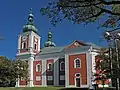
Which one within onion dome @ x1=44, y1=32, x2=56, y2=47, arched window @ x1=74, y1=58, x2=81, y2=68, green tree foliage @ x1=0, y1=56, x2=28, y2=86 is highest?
onion dome @ x1=44, y1=32, x2=56, y2=47

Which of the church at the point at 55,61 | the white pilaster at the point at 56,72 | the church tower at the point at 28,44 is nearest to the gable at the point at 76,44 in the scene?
the church at the point at 55,61

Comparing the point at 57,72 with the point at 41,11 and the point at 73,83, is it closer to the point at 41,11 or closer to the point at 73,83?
the point at 73,83

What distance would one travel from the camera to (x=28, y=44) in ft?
255

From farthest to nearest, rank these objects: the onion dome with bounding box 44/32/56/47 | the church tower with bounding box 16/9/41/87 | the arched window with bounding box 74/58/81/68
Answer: the onion dome with bounding box 44/32/56/47
the church tower with bounding box 16/9/41/87
the arched window with bounding box 74/58/81/68

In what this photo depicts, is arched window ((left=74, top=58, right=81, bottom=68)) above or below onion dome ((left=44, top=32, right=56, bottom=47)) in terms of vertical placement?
below

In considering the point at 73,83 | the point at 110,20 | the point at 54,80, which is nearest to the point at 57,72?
the point at 54,80

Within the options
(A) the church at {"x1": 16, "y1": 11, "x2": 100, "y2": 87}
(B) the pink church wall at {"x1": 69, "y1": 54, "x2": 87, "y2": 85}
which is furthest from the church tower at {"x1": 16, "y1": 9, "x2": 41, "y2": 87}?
(B) the pink church wall at {"x1": 69, "y1": 54, "x2": 87, "y2": 85}

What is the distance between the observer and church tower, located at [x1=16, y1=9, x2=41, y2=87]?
249 ft

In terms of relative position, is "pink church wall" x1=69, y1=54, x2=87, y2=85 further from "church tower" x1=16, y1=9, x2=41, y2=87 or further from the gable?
"church tower" x1=16, y1=9, x2=41, y2=87

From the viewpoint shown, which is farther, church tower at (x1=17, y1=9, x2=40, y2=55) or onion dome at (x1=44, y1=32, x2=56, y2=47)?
onion dome at (x1=44, y1=32, x2=56, y2=47)

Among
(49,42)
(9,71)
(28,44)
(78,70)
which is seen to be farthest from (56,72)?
(49,42)

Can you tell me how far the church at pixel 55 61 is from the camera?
62.0 m

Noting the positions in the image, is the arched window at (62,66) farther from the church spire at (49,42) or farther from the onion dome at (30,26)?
the church spire at (49,42)

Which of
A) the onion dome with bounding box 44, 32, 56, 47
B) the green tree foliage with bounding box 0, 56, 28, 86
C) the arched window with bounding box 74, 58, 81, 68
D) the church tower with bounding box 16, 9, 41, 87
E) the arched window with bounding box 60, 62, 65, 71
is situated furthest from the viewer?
the onion dome with bounding box 44, 32, 56, 47
